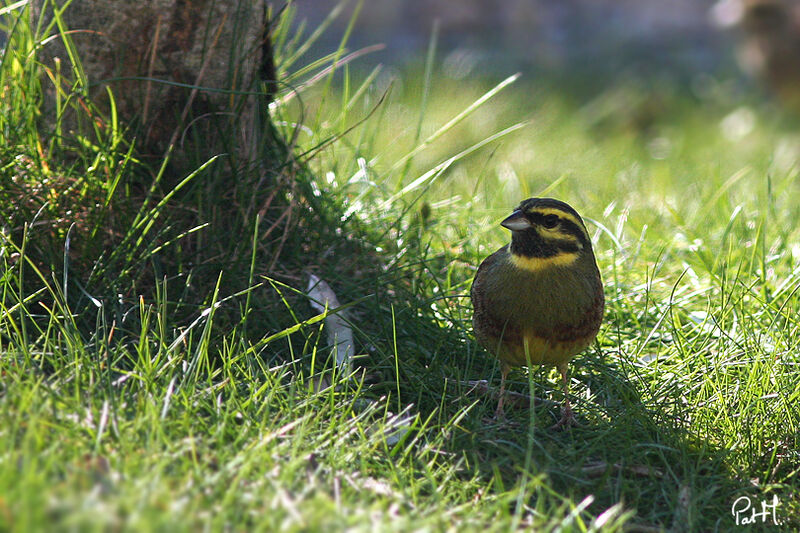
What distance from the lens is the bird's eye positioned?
346 cm

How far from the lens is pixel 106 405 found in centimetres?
258

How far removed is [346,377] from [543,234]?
0.95 meters

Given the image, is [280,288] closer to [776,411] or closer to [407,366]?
[407,366]

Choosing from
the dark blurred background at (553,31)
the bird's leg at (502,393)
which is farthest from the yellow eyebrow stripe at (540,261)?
the dark blurred background at (553,31)

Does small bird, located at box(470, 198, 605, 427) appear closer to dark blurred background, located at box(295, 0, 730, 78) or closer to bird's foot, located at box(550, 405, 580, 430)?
bird's foot, located at box(550, 405, 580, 430)

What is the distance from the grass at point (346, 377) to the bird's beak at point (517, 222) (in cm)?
50

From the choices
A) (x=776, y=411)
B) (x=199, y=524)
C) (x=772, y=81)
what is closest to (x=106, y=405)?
(x=199, y=524)

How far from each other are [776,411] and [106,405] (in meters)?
2.33

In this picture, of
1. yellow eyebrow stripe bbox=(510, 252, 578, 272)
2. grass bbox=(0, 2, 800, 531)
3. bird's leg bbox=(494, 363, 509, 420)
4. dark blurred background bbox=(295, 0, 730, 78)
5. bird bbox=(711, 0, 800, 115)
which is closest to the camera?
grass bbox=(0, 2, 800, 531)

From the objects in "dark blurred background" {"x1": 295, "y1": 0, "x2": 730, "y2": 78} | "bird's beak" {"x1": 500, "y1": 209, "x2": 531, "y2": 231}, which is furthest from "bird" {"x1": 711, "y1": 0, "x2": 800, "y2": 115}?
"bird's beak" {"x1": 500, "y1": 209, "x2": 531, "y2": 231}

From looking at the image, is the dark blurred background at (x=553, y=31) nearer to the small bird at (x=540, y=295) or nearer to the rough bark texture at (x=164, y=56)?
the rough bark texture at (x=164, y=56)

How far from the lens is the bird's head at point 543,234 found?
11.2ft

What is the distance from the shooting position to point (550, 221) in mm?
3463

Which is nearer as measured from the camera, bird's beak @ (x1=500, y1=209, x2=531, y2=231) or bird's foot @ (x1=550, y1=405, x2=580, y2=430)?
bird's foot @ (x1=550, y1=405, x2=580, y2=430)
